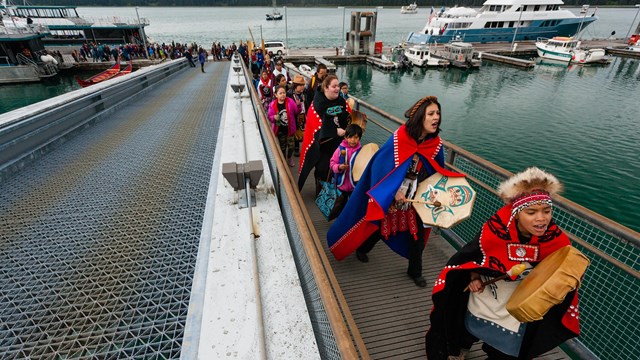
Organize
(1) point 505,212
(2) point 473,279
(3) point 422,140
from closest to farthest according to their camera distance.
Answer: (1) point 505,212, (2) point 473,279, (3) point 422,140

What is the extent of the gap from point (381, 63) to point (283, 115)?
34.5 m

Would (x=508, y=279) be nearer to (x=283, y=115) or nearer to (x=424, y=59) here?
(x=283, y=115)

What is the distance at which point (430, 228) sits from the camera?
3.41m

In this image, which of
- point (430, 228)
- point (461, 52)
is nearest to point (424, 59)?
point (461, 52)

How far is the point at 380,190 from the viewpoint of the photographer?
316cm

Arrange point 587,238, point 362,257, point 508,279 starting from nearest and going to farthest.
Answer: point 508,279 < point 587,238 < point 362,257

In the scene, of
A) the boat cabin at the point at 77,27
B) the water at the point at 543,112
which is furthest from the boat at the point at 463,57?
the boat cabin at the point at 77,27

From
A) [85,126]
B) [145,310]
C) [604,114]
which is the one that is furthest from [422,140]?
[604,114]

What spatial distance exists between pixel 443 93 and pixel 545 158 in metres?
14.8

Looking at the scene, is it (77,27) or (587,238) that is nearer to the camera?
(587,238)

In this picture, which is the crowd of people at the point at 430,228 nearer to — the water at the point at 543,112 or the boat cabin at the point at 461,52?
the water at the point at 543,112

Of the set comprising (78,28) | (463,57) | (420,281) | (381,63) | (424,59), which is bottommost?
(381,63)

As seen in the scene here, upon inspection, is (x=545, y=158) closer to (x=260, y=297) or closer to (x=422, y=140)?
(x=422, y=140)

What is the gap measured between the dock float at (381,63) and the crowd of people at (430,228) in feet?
113
